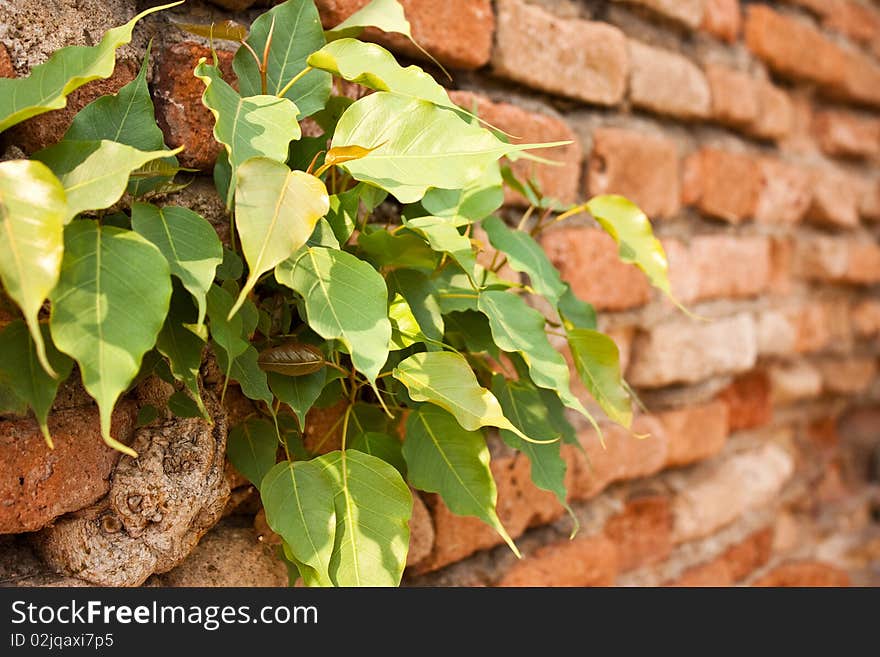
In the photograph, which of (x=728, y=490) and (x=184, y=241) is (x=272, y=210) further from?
(x=728, y=490)

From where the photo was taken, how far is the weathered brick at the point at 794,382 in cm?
130

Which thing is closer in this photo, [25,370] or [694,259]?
[25,370]

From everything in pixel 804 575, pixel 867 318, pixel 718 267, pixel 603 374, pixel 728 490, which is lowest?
pixel 804 575

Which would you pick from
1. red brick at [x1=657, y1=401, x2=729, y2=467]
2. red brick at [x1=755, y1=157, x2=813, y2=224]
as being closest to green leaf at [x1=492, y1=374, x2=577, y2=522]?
red brick at [x1=657, y1=401, x2=729, y2=467]

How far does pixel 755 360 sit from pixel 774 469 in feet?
0.58

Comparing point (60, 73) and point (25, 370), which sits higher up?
point (60, 73)

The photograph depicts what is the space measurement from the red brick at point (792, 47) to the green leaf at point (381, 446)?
874 mm

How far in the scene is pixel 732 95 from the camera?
3.74 ft

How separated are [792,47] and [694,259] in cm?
41

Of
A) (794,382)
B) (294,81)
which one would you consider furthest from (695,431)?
(294,81)

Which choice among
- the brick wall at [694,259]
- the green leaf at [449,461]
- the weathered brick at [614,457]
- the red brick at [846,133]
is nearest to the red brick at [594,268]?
the brick wall at [694,259]

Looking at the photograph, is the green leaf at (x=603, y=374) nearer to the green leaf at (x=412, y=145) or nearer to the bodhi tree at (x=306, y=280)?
the bodhi tree at (x=306, y=280)

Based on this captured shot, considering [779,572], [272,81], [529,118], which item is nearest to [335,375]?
[272,81]

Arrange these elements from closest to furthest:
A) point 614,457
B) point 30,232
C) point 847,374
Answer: point 30,232, point 614,457, point 847,374
